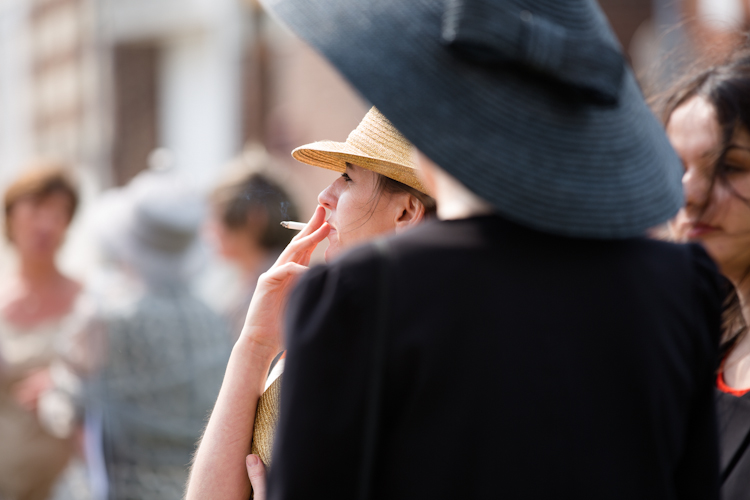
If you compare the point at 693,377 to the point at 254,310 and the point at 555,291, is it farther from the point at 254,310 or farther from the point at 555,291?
the point at 254,310

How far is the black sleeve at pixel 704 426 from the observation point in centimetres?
92

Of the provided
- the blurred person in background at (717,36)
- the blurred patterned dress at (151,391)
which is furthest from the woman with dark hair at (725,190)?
the blurred patterned dress at (151,391)

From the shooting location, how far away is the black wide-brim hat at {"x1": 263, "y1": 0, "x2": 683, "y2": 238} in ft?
2.48

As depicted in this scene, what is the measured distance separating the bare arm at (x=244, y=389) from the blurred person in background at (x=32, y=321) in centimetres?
279

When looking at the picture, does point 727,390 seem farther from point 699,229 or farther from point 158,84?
point 158,84

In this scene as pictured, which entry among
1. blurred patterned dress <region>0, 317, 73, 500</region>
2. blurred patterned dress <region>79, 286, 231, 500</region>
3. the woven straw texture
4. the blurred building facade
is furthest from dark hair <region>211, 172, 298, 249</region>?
the blurred building facade

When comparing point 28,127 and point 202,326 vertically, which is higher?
point 202,326

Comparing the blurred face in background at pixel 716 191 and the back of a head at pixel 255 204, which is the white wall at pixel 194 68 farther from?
the blurred face in background at pixel 716 191

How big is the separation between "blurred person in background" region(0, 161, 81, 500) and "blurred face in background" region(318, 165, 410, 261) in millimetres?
2919

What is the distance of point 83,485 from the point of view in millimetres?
3775

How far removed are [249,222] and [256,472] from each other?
2416 mm

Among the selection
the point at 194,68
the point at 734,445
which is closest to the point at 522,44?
the point at 734,445

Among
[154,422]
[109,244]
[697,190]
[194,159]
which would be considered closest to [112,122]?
[194,159]

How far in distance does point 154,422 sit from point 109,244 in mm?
971
